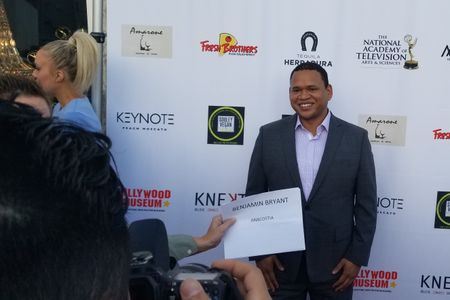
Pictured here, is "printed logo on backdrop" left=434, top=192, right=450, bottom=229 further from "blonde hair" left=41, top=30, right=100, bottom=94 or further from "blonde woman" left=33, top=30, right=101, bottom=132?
"blonde hair" left=41, top=30, right=100, bottom=94

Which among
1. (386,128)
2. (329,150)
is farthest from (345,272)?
(386,128)

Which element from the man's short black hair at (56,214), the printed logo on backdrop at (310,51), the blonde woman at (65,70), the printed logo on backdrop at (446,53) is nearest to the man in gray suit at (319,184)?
the printed logo on backdrop at (310,51)

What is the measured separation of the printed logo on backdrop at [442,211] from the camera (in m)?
2.81

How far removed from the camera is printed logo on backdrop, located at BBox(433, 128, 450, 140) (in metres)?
2.77

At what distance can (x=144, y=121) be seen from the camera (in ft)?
9.53

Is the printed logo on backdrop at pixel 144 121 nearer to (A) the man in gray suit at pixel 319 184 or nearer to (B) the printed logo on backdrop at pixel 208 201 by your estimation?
(B) the printed logo on backdrop at pixel 208 201

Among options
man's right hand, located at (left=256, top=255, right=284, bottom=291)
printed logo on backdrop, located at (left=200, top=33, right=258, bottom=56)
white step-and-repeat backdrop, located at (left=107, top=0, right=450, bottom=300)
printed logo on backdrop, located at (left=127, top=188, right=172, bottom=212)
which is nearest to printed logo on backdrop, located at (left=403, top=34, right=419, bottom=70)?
white step-and-repeat backdrop, located at (left=107, top=0, right=450, bottom=300)

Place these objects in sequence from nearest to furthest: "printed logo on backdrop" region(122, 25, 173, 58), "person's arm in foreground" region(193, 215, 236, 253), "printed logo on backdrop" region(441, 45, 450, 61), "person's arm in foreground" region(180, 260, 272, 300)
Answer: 1. "person's arm in foreground" region(180, 260, 272, 300)
2. "person's arm in foreground" region(193, 215, 236, 253)
3. "printed logo on backdrop" region(441, 45, 450, 61)
4. "printed logo on backdrop" region(122, 25, 173, 58)

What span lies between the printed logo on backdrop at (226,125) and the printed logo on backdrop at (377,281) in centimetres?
107

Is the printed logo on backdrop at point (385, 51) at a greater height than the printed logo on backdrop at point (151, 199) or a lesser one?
greater

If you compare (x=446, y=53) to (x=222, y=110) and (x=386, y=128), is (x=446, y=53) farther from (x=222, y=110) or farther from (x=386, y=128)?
(x=222, y=110)

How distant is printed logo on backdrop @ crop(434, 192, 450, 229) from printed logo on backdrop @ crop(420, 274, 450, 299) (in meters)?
0.30

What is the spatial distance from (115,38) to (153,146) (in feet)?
2.15

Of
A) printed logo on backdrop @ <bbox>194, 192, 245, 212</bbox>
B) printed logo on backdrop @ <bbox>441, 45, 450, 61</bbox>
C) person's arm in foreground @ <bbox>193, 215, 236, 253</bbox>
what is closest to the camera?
person's arm in foreground @ <bbox>193, 215, 236, 253</bbox>
